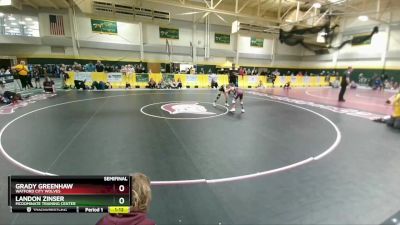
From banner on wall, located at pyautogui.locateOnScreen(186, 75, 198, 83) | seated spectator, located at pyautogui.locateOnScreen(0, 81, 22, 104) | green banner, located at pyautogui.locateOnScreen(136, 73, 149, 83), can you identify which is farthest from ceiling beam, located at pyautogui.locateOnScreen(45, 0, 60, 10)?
banner on wall, located at pyautogui.locateOnScreen(186, 75, 198, 83)

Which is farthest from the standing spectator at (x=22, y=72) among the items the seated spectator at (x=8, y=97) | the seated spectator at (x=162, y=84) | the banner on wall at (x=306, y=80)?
the banner on wall at (x=306, y=80)

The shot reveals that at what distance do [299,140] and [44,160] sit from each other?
228 inches

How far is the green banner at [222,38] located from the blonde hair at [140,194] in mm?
29000

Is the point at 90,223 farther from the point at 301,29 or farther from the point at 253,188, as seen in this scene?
the point at 301,29

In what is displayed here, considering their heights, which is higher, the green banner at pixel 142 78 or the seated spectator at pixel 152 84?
the green banner at pixel 142 78

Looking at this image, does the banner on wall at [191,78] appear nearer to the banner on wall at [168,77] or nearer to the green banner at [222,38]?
the banner on wall at [168,77]

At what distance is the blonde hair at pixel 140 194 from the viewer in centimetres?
129

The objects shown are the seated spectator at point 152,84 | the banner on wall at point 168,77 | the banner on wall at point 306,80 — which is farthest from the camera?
the banner on wall at point 306,80

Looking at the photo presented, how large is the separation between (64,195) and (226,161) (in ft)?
11.6

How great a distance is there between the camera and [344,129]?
6953 mm

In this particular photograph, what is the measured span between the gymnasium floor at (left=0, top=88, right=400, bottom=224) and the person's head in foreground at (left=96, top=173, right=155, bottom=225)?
5.01 ft

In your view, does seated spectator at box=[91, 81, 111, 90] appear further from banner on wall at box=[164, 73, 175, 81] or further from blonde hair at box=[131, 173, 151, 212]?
blonde hair at box=[131, 173, 151, 212]

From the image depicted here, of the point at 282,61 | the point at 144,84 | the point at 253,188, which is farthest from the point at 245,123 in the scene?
the point at 282,61

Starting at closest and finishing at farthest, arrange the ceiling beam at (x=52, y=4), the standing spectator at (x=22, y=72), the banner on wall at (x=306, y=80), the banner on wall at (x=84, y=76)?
the standing spectator at (x=22, y=72)
the banner on wall at (x=84, y=76)
the ceiling beam at (x=52, y=4)
the banner on wall at (x=306, y=80)
